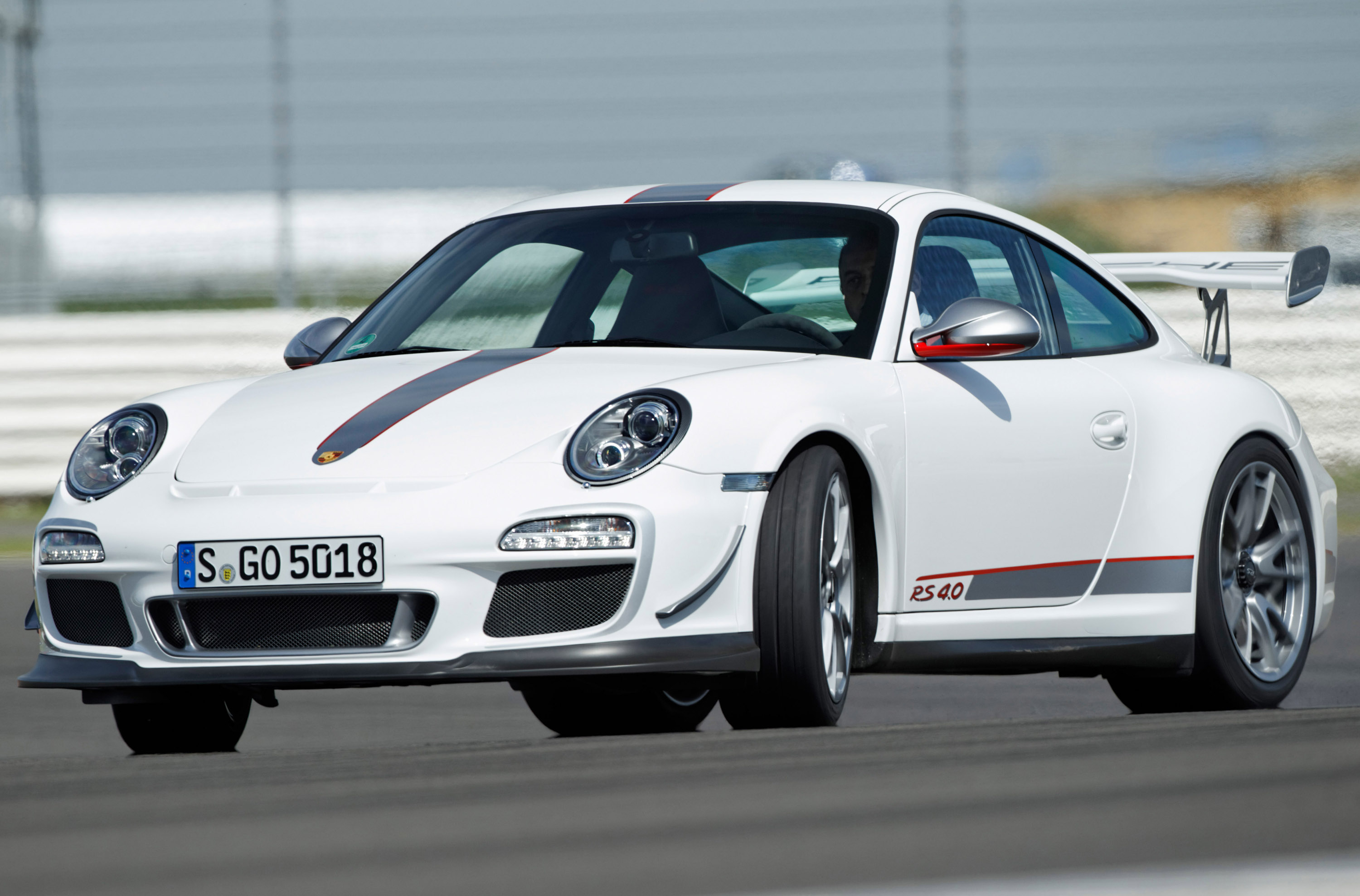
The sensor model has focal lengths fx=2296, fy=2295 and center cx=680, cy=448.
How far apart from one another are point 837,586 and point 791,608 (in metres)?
0.30

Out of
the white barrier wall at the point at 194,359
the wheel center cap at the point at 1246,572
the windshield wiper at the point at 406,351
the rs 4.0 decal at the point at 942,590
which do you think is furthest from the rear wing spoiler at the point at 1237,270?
the white barrier wall at the point at 194,359

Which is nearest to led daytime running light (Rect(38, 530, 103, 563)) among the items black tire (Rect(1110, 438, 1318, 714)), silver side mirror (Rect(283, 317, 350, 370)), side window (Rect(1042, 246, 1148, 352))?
silver side mirror (Rect(283, 317, 350, 370))

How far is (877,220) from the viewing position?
5.57 metres

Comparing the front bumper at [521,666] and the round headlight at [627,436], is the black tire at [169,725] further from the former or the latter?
the round headlight at [627,436]

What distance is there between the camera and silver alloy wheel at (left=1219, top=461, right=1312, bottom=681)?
5848mm

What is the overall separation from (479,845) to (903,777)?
35.0 inches

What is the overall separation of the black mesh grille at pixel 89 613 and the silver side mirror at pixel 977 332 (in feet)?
6.14

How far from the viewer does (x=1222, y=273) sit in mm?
6574

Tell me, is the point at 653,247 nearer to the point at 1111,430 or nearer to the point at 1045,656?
the point at 1111,430

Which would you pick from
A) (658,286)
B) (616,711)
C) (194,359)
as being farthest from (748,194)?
(194,359)

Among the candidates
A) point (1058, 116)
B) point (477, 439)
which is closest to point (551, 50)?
point (1058, 116)

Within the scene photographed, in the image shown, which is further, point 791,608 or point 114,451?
point 114,451

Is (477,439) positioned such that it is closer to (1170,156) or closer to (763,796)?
(763,796)

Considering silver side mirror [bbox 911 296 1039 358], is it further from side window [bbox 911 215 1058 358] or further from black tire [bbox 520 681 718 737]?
black tire [bbox 520 681 718 737]
